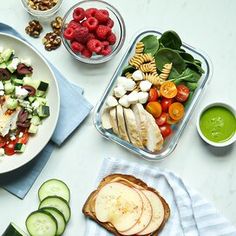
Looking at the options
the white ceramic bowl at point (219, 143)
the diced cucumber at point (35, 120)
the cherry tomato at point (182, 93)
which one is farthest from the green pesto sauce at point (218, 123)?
the diced cucumber at point (35, 120)

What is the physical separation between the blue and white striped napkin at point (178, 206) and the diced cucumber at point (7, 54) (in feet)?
1.98

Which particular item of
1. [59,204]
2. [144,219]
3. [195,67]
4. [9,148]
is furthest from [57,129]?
[195,67]

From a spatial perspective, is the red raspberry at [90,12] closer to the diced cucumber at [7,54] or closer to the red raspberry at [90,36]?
the red raspberry at [90,36]

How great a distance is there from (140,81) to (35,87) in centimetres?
45

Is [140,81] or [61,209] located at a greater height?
[140,81]

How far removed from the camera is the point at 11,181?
2709 mm

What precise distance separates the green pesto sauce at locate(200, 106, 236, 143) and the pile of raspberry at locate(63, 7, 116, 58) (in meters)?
0.50

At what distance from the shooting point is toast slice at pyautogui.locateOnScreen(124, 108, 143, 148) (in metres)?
2.61

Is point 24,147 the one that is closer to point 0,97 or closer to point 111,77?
point 0,97

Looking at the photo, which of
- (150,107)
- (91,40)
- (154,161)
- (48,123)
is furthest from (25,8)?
(154,161)

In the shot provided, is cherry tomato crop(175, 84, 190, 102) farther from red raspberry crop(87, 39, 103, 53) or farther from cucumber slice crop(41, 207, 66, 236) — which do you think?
cucumber slice crop(41, 207, 66, 236)

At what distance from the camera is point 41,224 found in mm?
2609

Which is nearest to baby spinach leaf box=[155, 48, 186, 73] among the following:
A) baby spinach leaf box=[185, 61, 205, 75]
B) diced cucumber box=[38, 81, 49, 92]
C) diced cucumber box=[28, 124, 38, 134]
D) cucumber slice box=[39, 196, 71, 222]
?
baby spinach leaf box=[185, 61, 205, 75]

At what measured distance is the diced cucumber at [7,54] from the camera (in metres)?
2.69
